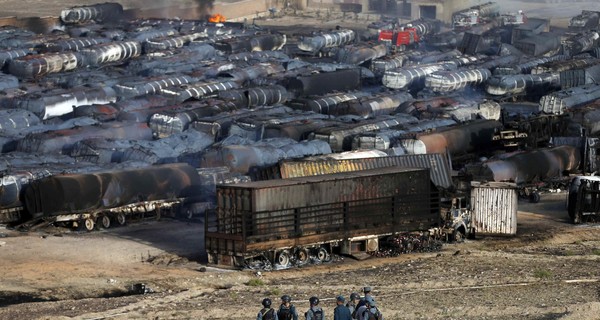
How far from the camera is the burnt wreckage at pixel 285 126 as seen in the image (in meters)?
39.7

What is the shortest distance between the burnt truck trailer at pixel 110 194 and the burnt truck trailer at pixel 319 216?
15.0 feet

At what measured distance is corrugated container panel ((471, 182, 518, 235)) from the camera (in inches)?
1698

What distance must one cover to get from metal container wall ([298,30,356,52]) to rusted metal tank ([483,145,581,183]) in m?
38.8

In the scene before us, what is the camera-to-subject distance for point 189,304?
107 feet

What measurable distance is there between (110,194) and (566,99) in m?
29.6

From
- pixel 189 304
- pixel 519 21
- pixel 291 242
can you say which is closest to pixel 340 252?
pixel 291 242

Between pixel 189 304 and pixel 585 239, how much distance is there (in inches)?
671

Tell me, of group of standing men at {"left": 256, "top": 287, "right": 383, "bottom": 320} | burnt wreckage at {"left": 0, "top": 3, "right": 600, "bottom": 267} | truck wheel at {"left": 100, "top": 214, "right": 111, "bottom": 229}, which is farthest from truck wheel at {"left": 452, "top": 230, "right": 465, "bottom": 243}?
group of standing men at {"left": 256, "top": 287, "right": 383, "bottom": 320}

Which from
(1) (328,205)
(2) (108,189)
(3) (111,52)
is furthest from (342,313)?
(3) (111,52)

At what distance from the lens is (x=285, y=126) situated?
56.8m

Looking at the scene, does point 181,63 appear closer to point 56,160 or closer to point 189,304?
point 56,160

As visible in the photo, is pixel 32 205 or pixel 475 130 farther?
pixel 475 130

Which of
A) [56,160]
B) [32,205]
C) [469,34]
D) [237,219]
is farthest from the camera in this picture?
[469,34]

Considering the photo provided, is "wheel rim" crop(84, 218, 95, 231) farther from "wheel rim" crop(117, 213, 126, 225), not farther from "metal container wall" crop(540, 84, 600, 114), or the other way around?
"metal container wall" crop(540, 84, 600, 114)
